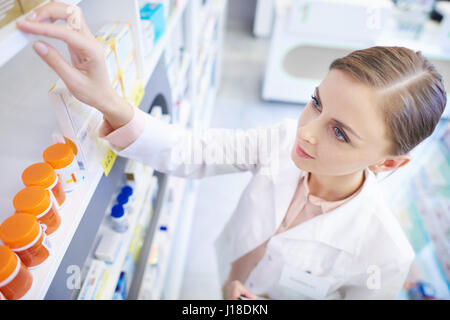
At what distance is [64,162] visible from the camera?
68 centimetres

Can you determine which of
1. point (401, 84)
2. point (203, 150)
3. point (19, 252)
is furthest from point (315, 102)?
point (19, 252)

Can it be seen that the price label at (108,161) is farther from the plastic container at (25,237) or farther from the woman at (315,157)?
the plastic container at (25,237)

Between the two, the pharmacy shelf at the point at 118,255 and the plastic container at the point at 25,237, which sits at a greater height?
the plastic container at the point at 25,237

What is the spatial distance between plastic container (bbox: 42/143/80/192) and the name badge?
0.78 m

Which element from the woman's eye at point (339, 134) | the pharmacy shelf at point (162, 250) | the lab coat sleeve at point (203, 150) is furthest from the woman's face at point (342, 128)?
the pharmacy shelf at point (162, 250)

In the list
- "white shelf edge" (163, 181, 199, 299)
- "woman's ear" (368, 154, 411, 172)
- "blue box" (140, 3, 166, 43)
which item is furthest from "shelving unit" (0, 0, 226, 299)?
"white shelf edge" (163, 181, 199, 299)

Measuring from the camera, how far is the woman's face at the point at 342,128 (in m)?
0.69

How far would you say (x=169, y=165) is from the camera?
3.33 feet

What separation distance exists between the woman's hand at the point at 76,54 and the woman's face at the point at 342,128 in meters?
0.52

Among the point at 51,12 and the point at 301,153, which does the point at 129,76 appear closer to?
the point at 51,12

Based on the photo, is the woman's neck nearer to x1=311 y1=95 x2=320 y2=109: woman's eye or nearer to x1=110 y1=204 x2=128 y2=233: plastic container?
x1=311 y1=95 x2=320 y2=109: woman's eye
